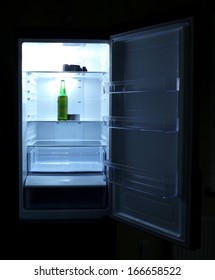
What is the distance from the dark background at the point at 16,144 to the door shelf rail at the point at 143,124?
44cm

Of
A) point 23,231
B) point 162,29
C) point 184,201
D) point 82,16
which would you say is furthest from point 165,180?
point 82,16

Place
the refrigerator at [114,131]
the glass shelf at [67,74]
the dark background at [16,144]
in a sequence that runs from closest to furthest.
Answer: the refrigerator at [114,131] → the dark background at [16,144] → the glass shelf at [67,74]

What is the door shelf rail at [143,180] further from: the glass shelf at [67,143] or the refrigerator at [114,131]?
the glass shelf at [67,143]

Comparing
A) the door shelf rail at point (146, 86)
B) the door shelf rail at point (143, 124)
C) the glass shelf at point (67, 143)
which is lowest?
the glass shelf at point (67, 143)

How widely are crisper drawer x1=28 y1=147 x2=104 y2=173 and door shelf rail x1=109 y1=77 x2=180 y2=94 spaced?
0.51 m

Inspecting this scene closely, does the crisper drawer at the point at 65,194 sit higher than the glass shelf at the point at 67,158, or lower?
lower

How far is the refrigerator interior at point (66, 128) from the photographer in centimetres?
212

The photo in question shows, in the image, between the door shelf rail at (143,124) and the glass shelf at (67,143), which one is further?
the glass shelf at (67,143)

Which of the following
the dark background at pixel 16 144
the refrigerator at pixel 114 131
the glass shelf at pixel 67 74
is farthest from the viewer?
the glass shelf at pixel 67 74

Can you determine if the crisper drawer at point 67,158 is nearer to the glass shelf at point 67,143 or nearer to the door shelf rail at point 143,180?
the glass shelf at point 67,143

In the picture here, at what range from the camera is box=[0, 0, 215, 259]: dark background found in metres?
2.04

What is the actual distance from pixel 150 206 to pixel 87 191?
1.33 feet

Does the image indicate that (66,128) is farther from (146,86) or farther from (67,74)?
(146,86)

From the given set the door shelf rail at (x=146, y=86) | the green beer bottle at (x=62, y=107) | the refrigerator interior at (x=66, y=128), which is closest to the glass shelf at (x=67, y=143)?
the refrigerator interior at (x=66, y=128)
